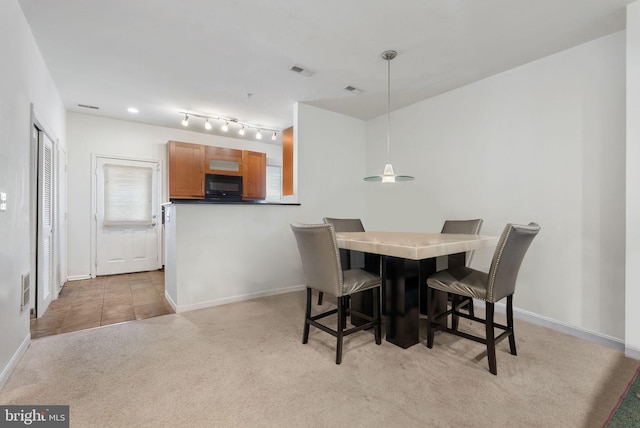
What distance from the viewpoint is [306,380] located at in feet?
5.65

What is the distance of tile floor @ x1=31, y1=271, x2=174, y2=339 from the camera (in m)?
2.61

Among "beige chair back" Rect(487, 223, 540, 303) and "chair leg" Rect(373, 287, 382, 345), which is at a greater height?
"beige chair back" Rect(487, 223, 540, 303)

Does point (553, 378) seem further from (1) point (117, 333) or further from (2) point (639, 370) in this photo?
(1) point (117, 333)

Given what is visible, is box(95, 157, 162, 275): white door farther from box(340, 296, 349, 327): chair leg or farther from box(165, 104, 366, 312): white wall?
box(340, 296, 349, 327): chair leg

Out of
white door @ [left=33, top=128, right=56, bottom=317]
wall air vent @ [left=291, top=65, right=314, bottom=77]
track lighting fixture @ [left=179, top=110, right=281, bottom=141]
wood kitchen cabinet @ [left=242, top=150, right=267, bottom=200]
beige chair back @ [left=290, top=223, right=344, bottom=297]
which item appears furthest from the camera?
wood kitchen cabinet @ [left=242, top=150, right=267, bottom=200]

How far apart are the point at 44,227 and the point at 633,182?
507 centimetres

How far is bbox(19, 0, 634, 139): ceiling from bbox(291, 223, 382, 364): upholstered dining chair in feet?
5.26

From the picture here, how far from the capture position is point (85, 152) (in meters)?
4.34

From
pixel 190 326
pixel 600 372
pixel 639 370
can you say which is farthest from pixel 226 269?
pixel 639 370

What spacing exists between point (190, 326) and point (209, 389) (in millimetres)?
1035

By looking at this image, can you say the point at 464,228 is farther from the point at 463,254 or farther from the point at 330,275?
the point at 330,275

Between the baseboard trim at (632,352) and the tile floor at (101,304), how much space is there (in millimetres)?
3813

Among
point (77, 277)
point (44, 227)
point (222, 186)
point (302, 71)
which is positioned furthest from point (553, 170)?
point (77, 277)

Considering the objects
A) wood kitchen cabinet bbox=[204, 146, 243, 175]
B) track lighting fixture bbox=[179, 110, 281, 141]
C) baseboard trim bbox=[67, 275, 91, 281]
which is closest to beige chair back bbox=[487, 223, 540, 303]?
track lighting fixture bbox=[179, 110, 281, 141]
